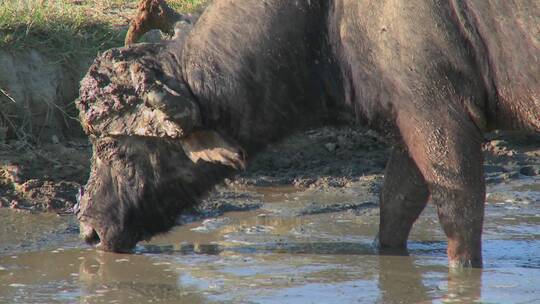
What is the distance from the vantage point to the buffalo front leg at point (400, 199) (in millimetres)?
7977

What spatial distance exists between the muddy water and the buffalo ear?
66 cm

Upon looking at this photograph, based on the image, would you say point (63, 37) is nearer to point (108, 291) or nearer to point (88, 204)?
point (88, 204)

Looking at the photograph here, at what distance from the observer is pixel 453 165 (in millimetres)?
7000

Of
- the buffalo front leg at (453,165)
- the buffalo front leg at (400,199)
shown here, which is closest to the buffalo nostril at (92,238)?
the buffalo front leg at (400,199)

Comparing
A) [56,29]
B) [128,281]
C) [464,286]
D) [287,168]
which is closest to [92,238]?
[128,281]

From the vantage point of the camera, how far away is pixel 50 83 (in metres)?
10.1

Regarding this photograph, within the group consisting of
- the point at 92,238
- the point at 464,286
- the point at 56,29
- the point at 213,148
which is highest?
the point at 56,29

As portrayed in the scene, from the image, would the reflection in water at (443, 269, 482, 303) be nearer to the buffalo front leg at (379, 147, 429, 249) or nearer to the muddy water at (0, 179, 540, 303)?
the muddy water at (0, 179, 540, 303)

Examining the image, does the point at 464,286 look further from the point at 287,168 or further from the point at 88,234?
the point at 287,168

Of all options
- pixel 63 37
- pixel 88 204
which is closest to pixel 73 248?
pixel 88 204

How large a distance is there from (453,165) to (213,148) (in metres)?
1.37

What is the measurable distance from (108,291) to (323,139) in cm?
364

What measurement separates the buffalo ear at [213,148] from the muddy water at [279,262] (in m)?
0.66

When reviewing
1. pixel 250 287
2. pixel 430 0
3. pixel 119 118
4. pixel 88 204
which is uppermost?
pixel 430 0
